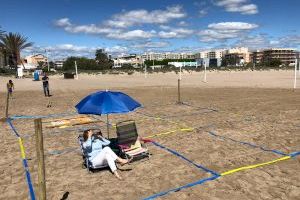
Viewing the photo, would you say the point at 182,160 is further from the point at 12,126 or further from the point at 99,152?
the point at 12,126

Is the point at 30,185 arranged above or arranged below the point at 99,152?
below

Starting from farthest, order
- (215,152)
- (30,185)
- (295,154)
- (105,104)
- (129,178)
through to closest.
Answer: (215,152) → (295,154) → (105,104) → (129,178) → (30,185)

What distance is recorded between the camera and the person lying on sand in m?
6.93

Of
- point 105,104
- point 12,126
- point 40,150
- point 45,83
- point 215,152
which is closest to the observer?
point 40,150

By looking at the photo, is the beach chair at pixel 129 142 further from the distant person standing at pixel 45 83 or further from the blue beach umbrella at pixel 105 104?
the distant person standing at pixel 45 83

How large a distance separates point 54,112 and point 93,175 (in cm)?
908

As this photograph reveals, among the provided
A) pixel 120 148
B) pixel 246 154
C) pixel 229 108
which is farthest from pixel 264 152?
pixel 229 108

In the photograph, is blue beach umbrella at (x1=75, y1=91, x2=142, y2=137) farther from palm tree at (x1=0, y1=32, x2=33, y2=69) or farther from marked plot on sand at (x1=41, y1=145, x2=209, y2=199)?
palm tree at (x1=0, y1=32, x2=33, y2=69)

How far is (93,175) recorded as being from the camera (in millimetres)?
6945

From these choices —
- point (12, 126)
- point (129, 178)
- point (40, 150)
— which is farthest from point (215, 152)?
point (12, 126)

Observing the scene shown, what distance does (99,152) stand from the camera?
7.06 metres

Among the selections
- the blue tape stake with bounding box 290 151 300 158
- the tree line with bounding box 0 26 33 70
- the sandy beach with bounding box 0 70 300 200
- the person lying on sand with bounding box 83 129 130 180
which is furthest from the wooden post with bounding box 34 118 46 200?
the tree line with bounding box 0 26 33 70

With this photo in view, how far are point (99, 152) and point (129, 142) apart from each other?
1051 mm

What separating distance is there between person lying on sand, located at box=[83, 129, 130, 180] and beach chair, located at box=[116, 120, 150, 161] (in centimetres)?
48
